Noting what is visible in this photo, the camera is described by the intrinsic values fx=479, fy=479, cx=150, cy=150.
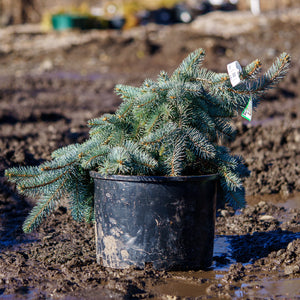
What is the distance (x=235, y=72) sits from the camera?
3.12 metres

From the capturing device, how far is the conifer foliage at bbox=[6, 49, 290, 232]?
3.14 meters

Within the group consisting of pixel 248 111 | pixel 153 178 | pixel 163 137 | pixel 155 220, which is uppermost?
pixel 248 111

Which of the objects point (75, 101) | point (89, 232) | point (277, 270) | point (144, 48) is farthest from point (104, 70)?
point (277, 270)

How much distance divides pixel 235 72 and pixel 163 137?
24.9 inches

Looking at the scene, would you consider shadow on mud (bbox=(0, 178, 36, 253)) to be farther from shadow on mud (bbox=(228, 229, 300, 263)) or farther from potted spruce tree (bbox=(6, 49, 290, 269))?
shadow on mud (bbox=(228, 229, 300, 263))

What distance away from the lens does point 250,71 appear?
10.4 ft

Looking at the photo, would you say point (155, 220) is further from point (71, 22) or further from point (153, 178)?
point (71, 22)

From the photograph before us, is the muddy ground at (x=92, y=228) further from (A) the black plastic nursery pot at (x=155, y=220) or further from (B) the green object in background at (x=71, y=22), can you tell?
(B) the green object in background at (x=71, y=22)

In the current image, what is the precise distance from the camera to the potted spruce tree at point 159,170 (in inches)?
122

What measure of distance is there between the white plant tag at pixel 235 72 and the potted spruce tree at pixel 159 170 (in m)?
0.03

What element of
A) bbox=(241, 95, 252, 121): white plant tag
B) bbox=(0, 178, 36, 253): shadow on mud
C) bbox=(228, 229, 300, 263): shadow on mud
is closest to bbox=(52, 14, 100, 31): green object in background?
bbox=(0, 178, 36, 253): shadow on mud

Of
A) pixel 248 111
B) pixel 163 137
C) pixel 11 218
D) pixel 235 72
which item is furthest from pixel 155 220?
pixel 11 218

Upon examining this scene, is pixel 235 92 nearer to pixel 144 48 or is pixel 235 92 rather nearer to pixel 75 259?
pixel 75 259

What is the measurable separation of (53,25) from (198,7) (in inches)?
365
